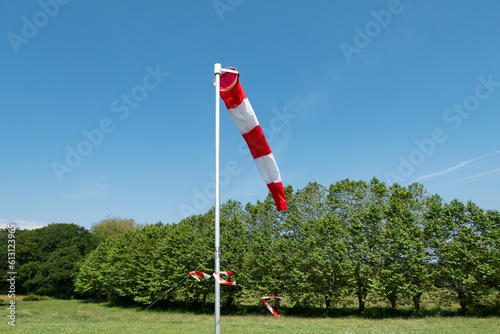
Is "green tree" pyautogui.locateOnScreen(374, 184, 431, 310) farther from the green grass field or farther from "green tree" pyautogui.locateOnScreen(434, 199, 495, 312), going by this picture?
the green grass field

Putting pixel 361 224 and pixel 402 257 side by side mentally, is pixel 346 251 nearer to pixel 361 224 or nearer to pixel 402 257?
pixel 361 224

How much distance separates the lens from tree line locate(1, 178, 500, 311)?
35031mm

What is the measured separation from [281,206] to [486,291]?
34.3 meters

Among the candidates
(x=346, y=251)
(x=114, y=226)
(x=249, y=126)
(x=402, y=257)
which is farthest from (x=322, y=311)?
(x=114, y=226)

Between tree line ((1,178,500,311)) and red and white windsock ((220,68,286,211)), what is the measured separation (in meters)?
26.3

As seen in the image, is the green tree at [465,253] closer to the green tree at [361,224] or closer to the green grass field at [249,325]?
the green grass field at [249,325]

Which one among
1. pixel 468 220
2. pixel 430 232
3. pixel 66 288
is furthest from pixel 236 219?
pixel 66 288

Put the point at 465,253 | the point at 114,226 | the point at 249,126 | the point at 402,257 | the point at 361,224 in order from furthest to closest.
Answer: the point at 114,226 → the point at 361,224 → the point at 402,257 → the point at 465,253 → the point at 249,126

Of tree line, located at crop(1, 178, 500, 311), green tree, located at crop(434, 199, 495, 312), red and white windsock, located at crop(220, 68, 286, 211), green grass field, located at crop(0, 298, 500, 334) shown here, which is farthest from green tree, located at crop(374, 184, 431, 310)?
red and white windsock, located at crop(220, 68, 286, 211)

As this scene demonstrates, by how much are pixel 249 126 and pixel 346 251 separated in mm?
30921

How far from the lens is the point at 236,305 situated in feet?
144

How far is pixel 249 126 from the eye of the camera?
11.0 m

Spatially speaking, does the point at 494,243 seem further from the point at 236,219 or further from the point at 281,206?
the point at 281,206

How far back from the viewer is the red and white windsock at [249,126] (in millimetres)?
10711
